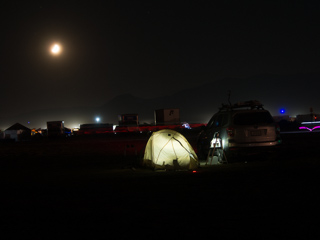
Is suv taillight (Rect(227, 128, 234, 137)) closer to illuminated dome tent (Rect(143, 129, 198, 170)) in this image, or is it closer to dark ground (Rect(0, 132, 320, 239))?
illuminated dome tent (Rect(143, 129, 198, 170))

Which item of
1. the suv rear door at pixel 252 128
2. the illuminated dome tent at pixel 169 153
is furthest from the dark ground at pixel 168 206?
the suv rear door at pixel 252 128

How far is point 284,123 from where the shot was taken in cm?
4594

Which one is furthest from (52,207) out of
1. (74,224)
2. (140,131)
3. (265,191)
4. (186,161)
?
(140,131)

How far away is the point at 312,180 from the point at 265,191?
6.48ft

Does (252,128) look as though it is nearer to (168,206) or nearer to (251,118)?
(251,118)

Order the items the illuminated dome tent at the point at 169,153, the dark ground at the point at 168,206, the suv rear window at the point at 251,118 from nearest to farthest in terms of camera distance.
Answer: the dark ground at the point at 168,206
the illuminated dome tent at the point at 169,153
the suv rear window at the point at 251,118

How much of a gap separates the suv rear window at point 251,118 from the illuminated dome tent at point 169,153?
2068 millimetres

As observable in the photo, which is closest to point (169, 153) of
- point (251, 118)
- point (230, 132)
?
point (230, 132)

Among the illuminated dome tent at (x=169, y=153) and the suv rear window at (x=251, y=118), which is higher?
the suv rear window at (x=251, y=118)

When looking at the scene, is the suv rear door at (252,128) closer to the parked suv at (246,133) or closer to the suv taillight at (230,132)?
the parked suv at (246,133)

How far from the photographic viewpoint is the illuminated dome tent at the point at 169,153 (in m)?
14.5

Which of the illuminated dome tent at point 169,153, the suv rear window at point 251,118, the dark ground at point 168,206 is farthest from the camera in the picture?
the suv rear window at point 251,118

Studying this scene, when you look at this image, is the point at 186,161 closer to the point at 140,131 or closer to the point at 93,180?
the point at 93,180

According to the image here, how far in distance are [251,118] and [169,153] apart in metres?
3.30
